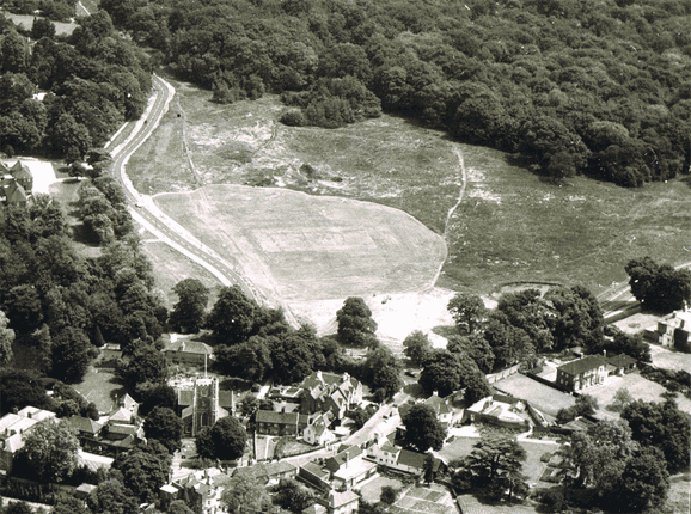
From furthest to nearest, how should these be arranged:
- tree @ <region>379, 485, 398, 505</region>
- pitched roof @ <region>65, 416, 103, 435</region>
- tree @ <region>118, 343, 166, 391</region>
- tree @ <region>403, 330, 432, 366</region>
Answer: tree @ <region>403, 330, 432, 366</region>, tree @ <region>118, 343, 166, 391</region>, pitched roof @ <region>65, 416, 103, 435</region>, tree @ <region>379, 485, 398, 505</region>

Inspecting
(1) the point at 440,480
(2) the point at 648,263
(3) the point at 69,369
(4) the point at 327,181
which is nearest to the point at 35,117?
(4) the point at 327,181

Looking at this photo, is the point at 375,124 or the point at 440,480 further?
the point at 375,124

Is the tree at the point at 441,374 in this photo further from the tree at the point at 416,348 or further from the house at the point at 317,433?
the house at the point at 317,433

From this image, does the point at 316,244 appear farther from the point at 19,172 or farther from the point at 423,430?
the point at 423,430

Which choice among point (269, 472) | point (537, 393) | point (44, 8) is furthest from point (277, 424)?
point (44, 8)

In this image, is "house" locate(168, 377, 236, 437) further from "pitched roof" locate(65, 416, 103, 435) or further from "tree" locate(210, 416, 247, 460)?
"pitched roof" locate(65, 416, 103, 435)

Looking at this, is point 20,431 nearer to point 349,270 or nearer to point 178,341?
point 178,341

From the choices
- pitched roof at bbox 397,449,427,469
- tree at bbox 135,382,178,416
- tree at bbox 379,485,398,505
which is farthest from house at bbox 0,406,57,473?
pitched roof at bbox 397,449,427,469
